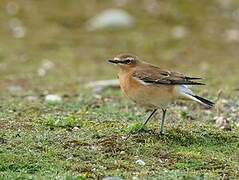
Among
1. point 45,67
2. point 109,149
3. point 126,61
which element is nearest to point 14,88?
point 45,67

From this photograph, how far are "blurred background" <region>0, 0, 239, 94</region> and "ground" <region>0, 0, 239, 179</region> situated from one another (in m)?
0.03

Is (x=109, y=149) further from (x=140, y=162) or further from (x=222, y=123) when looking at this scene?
(x=222, y=123)

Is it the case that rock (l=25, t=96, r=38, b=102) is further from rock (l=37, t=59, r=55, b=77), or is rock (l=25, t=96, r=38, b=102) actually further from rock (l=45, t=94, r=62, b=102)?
rock (l=37, t=59, r=55, b=77)

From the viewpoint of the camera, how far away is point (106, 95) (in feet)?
51.3

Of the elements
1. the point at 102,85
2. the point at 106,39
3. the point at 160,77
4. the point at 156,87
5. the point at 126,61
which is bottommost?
the point at 102,85

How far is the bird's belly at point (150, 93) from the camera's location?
10.0m

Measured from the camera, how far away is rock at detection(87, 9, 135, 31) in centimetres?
2472

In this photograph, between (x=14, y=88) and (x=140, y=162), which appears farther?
(x=14, y=88)

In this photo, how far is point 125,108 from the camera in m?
14.0

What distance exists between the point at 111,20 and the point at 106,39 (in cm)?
120

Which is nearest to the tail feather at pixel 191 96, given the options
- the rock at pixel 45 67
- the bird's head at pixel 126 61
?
the bird's head at pixel 126 61

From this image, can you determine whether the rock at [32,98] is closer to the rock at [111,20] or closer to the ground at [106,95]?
the ground at [106,95]

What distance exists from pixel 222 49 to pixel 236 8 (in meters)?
5.30

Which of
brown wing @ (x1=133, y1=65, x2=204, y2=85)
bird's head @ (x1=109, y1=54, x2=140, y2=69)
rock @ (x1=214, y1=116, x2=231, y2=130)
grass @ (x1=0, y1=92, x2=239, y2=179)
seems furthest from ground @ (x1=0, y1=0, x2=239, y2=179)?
bird's head @ (x1=109, y1=54, x2=140, y2=69)
